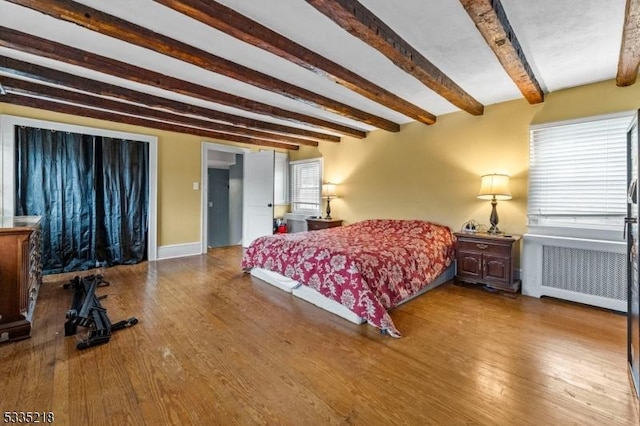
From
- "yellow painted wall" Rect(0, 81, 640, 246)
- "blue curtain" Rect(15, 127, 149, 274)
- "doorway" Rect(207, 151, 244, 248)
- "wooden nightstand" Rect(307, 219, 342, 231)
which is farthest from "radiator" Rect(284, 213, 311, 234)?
"blue curtain" Rect(15, 127, 149, 274)

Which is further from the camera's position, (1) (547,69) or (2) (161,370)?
(1) (547,69)

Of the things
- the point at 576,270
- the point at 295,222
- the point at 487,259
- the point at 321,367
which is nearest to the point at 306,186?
the point at 295,222

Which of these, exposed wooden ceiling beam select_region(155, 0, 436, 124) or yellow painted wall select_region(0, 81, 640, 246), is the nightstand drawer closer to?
yellow painted wall select_region(0, 81, 640, 246)

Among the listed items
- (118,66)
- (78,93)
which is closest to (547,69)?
(118,66)

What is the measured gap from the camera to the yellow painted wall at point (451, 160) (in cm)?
341

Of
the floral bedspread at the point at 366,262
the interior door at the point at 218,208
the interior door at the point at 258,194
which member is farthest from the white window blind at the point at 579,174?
the interior door at the point at 218,208

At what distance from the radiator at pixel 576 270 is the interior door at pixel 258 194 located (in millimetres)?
4175

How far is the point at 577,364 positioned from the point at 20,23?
15.1 feet

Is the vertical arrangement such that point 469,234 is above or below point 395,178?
below

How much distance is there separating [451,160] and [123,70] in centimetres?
408

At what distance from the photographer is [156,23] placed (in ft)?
6.86

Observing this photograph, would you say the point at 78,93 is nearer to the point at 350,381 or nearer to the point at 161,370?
the point at 161,370

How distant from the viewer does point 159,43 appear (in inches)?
87.4

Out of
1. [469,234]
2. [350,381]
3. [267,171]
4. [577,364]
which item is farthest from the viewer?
[267,171]
